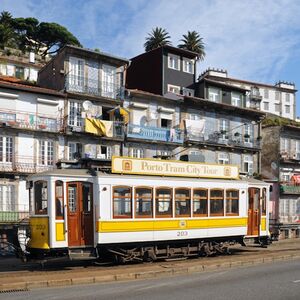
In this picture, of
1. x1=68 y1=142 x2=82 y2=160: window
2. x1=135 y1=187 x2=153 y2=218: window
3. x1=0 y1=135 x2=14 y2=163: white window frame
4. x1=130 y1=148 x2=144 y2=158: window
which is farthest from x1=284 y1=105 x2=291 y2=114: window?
x1=135 y1=187 x2=153 y2=218: window

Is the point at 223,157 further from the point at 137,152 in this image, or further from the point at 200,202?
the point at 200,202

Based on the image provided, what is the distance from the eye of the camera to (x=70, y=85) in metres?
32.5

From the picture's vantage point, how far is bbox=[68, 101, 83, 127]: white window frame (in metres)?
32.2

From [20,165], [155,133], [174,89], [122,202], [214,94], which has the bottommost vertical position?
[122,202]

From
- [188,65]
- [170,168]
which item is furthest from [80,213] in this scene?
[188,65]

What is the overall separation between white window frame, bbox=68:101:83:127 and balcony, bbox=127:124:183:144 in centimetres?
367

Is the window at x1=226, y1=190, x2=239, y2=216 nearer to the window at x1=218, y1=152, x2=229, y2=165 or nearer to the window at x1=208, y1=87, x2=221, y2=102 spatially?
the window at x1=218, y1=152, x2=229, y2=165

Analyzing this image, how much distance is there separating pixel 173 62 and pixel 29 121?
1601 cm

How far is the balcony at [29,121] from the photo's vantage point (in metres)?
29.3

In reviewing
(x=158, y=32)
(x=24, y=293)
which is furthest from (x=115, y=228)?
(x=158, y=32)

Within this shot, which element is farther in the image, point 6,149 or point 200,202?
point 6,149

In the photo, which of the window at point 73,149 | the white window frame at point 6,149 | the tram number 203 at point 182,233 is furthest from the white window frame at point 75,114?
the tram number 203 at point 182,233

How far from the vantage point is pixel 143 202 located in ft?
55.1

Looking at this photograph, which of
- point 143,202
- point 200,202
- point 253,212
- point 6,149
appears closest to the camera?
point 143,202
